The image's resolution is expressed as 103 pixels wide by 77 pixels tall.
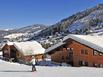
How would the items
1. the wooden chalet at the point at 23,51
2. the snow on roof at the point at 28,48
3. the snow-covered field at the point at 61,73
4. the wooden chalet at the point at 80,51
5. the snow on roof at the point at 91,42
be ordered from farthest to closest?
the snow on roof at the point at 28,48
the wooden chalet at the point at 23,51
the wooden chalet at the point at 80,51
the snow on roof at the point at 91,42
the snow-covered field at the point at 61,73

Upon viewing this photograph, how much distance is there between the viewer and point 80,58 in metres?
39.2

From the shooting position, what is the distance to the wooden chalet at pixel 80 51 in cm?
3485

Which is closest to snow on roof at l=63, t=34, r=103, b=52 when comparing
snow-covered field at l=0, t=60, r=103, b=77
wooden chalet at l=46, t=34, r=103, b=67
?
wooden chalet at l=46, t=34, r=103, b=67

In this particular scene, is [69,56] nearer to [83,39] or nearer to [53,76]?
[83,39]

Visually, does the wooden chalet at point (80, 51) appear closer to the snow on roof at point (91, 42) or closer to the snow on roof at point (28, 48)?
the snow on roof at point (91, 42)

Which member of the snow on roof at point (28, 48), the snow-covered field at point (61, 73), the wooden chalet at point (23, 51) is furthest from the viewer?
the snow on roof at point (28, 48)

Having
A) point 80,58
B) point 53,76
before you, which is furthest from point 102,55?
point 53,76

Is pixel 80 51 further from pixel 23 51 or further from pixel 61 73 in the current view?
pixel 23 51

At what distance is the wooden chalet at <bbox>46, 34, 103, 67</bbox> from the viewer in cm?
3485

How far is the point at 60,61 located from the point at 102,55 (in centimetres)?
955

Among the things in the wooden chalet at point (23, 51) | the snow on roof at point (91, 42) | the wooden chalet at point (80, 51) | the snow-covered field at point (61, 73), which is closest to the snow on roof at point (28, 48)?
the wooden chalet at point (23, 51)

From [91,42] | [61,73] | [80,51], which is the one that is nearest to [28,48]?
[80,51]

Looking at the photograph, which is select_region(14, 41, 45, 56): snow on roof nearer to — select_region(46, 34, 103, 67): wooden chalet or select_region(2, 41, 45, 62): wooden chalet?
select_region(2, 41, 45, 62): wooden chalet

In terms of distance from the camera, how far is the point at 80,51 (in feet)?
129
